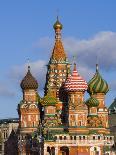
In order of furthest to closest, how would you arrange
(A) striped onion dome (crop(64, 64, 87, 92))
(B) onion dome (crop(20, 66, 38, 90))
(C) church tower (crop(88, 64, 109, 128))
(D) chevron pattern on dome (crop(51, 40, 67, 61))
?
(D) chevron pattern on dome (crop(51, 40, 67, 61)) < (C) church tower (crop(88, 64, 109, 128)) < (B) onion dome (crop(20, 66, 38, 90)) < (A) striped onion dome (crop(64, 64, 87, 92))

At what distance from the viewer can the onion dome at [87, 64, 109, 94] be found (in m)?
79.6

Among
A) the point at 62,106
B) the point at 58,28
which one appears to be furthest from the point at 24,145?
the point at 58,28

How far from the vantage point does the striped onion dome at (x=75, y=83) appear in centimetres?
7319

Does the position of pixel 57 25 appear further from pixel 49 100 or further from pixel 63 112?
pixel 63 112

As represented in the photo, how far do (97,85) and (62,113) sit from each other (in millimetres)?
5931

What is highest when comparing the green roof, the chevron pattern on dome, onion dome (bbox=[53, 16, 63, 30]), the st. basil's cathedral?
onion dome (bbox=[53, 16, 63, 30])

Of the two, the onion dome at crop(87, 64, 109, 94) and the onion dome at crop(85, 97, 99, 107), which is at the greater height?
the onion dome at crop(87, 64, 109, 94)

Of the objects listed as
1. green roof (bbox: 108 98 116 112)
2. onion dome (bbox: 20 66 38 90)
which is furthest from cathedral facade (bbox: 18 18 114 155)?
green roof (bbox: 108 98 116 112)

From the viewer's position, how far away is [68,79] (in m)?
74.5

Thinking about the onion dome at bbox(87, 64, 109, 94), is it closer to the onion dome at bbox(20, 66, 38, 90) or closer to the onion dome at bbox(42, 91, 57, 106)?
the onion dome at bbox(42, 91, 57, 106)

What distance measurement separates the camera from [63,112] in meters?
76.6

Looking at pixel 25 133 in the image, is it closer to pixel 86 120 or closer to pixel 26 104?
pixel 26 104

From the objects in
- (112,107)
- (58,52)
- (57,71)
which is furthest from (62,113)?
(112,107)

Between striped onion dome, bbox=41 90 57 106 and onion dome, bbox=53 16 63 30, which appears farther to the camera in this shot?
onion dome, bbox=53 16 63 30
